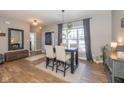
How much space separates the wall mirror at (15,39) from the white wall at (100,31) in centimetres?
436

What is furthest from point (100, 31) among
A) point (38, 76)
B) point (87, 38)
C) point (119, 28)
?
point (38, 76)

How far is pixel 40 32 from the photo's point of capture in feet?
26.8

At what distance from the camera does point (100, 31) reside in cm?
472

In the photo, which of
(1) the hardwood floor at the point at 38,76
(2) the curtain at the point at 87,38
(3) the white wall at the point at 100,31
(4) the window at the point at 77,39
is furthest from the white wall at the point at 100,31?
(1) the hardwood floor at the point at 38,76

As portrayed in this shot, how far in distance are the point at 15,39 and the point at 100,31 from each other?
494 cm

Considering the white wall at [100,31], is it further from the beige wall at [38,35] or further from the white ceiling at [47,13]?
the beige wall at [38,35]

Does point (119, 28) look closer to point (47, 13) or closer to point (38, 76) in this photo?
point (47, 13)

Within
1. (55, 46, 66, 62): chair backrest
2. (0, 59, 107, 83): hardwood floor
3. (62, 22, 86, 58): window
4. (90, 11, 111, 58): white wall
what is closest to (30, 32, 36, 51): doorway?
(62, 22, 86, 58): window
